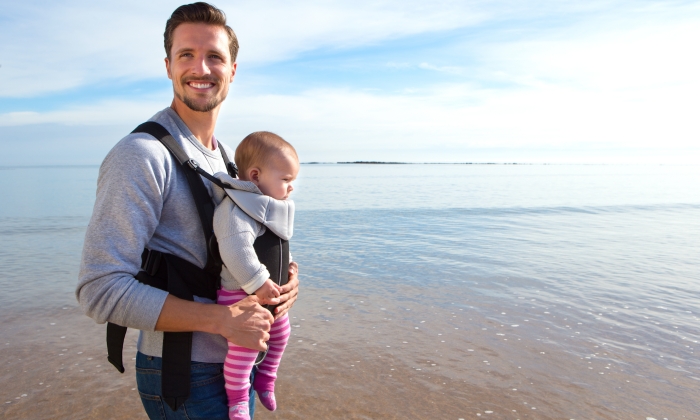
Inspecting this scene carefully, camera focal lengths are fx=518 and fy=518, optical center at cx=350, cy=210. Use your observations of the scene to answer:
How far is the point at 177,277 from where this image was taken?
1.97 m

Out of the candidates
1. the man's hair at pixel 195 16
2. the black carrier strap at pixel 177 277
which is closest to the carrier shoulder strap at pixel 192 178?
the black carrier strap at pixel 177 277

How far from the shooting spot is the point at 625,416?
174 inches

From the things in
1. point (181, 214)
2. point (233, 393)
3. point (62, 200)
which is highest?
point (181, 214)

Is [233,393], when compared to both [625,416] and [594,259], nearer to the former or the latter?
[625,416]

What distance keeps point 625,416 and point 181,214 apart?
424cm

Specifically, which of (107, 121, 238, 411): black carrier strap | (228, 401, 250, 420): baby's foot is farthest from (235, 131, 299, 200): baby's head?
(228, 401, 250, 420): baby's foot

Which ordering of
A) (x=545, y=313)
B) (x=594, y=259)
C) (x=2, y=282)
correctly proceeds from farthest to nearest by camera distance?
(x=594, y=259), (x=2, y=282), (x=545, y=313)

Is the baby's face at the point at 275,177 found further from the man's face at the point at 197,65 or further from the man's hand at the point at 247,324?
the man's hand at the point at 247,324

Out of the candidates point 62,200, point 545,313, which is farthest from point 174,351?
point 62,200

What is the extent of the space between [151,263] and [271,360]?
83 centimetres

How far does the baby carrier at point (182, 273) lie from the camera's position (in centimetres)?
194

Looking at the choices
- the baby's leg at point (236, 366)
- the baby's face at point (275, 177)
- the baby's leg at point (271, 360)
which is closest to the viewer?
the baby's leg at point (236, 366)

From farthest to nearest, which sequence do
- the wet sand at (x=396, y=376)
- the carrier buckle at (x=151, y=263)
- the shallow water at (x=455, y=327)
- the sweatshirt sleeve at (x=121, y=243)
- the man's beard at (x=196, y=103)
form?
the shallow water at (x=455, y=327) < the wet sand at (x=396, y=376) < the man's beard at (x=196, y=103) < the carrier buckle at (x=151, y=263) < the sweatshirt sleeve at (x=121, y=243)

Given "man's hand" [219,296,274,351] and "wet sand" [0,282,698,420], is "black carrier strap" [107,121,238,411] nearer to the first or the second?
"man's hand" [219,296,274,351]
